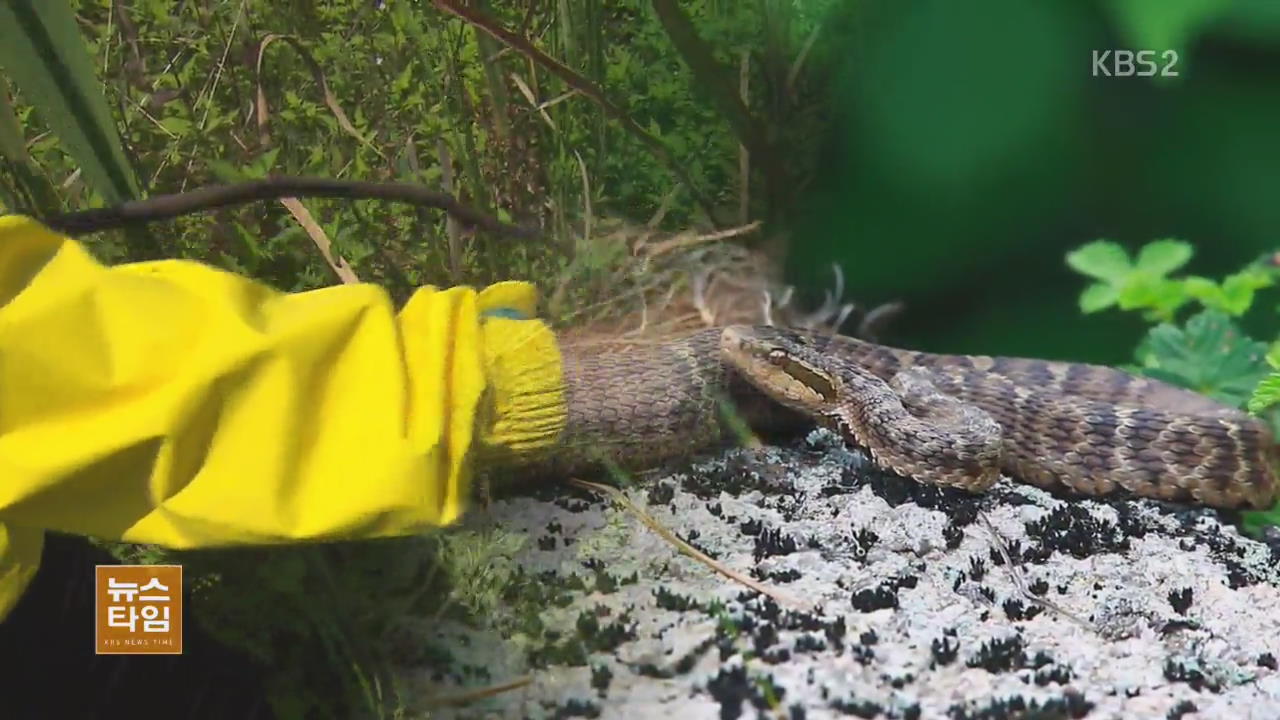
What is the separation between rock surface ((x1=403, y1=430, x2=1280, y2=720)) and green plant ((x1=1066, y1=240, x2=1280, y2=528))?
12.6 inches

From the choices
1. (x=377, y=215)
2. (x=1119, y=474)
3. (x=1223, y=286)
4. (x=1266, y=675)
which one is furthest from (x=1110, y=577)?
(x=377, y=215)

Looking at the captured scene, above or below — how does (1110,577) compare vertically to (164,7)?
below

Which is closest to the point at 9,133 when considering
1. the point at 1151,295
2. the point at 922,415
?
the point at 922,415

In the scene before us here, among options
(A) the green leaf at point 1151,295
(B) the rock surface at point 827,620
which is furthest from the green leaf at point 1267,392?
(B) the rock surface at point 827,620

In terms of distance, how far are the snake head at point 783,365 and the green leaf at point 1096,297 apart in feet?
0.98

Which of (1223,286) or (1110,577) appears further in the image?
(1223,286)

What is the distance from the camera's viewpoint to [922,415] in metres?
1.10

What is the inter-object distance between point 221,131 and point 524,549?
389 millimetres

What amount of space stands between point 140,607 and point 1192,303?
1.05 metres

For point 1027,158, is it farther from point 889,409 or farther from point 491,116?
point 491,116

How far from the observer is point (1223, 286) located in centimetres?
114

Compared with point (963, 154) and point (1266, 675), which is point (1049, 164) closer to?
point (963, 154)

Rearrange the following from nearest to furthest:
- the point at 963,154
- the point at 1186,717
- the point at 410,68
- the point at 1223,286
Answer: the point at 1186,717
the point at 410,68
the point at 963,154
the point at 1223,286

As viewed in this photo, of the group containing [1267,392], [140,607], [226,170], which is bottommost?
[140,607]
